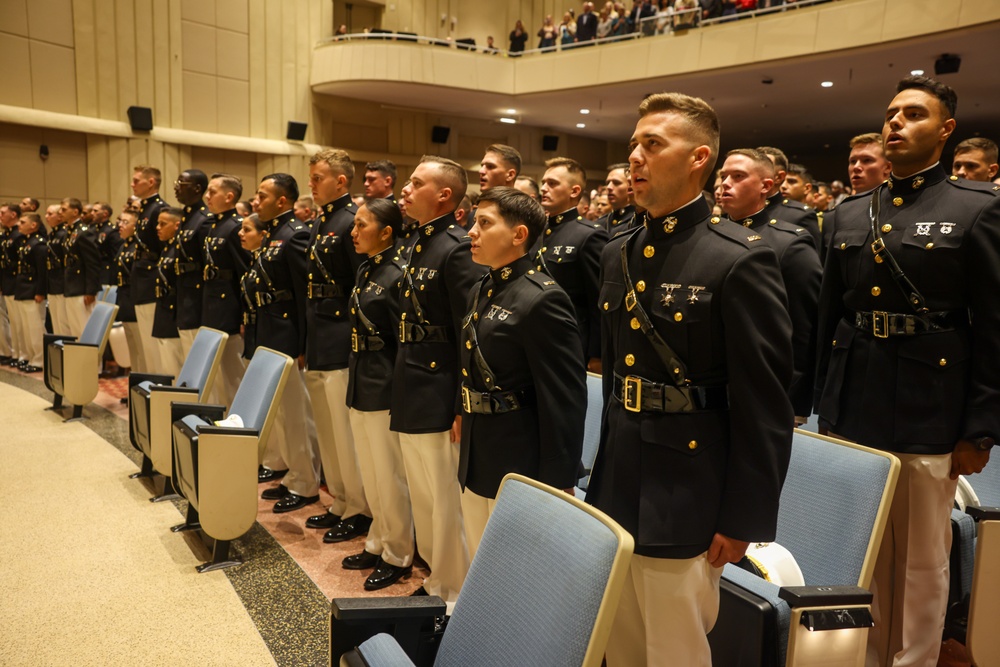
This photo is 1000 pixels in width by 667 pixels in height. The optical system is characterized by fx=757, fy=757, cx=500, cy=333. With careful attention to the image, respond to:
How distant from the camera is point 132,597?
9.59 feet

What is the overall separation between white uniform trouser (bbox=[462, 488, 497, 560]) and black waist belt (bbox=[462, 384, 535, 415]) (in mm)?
291

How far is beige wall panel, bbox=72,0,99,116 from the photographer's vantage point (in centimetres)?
1129

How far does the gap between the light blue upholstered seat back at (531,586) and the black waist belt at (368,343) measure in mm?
1709

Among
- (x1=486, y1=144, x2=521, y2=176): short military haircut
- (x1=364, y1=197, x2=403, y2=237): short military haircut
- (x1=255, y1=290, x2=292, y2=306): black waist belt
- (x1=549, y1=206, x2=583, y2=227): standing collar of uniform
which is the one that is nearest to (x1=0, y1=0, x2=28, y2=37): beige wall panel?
(x1=255, y1=290, x2=292, y2=306): black waist belt

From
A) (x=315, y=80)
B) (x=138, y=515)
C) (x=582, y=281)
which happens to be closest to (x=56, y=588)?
(x=138, y=515)

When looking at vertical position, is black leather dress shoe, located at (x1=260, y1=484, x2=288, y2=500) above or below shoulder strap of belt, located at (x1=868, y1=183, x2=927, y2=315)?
below

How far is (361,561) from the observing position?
3201 mm

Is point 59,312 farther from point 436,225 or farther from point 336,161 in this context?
point 436,225

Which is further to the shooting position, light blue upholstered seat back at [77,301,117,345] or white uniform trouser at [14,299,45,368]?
white uniform trouser at [14,299,45,368]

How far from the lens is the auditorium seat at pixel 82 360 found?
17.6 feet

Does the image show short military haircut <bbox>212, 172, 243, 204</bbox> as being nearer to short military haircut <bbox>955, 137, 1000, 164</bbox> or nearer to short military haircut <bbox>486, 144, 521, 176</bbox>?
short military haircut <bbox>486, 144, 521, 176</bbox>

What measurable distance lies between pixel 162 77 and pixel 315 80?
111 inches

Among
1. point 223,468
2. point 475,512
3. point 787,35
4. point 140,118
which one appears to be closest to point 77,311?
point 223,468

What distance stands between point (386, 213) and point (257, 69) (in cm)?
1163
